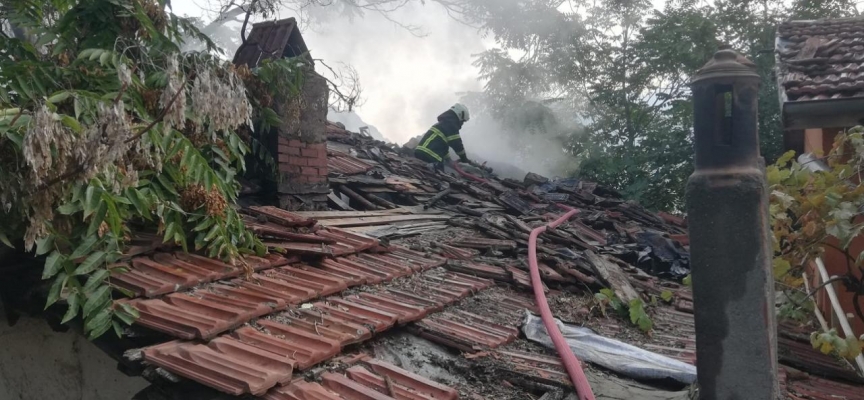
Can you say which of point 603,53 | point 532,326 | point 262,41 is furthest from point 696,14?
point 532,326

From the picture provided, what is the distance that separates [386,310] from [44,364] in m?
2.26

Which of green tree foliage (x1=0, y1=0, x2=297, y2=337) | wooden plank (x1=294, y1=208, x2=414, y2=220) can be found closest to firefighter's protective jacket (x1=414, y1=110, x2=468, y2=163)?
wooden plank (x1=294, y1=208, x2=414, y2=220)

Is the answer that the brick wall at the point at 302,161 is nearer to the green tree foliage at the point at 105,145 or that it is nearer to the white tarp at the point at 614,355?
the green tree foliage at the point at 105,145

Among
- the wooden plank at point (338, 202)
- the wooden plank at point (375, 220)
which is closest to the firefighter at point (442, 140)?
the wooden plank at point (375, 220)

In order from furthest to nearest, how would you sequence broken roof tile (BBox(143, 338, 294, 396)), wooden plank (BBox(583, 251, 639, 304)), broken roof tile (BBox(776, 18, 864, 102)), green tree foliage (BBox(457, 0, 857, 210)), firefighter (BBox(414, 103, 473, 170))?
green tree foliage (BBox(457, 0, 857, 210))
firefighter (BBox(414, 103, 473, 170))
broken roof tile (BBox(776, 18, 864, 102))
wooden plank (BBox(583, 251, 639, 304))
broken roof tile (BBox(143, 338, 294, 396))

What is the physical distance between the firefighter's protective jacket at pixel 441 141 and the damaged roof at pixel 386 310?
4986 mm

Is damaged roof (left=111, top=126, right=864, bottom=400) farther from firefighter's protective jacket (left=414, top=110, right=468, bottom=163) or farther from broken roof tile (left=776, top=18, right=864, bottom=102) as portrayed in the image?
firefighter's protective jacket (left=414, top=110, right=468, bottom=163)

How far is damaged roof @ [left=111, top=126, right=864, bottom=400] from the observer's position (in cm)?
301

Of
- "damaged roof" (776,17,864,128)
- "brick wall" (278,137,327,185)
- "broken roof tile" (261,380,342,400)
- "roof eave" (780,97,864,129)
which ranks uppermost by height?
"damaged roof" (776,17,864,128)

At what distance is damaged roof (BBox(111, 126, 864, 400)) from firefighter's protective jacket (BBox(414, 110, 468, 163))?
499 cm

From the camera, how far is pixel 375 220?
652 cm

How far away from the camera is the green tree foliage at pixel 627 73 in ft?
57.5

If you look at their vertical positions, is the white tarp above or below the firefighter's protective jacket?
below

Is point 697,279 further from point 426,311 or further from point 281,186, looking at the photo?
point 281,186
